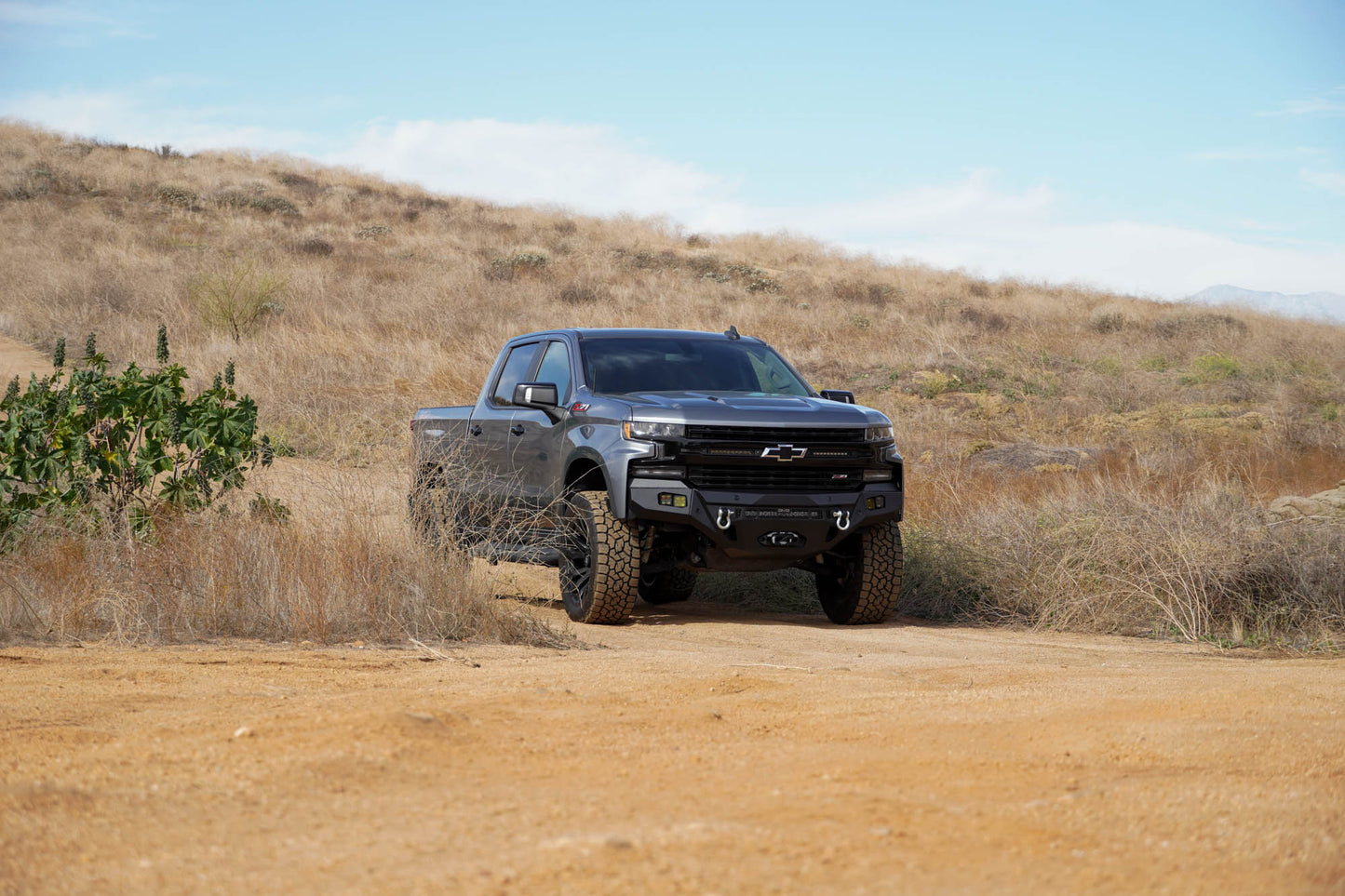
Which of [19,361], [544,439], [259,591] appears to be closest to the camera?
[259,591]

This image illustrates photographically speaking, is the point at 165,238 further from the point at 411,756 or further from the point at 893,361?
the point at 411,756

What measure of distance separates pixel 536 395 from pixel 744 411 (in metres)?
1.47

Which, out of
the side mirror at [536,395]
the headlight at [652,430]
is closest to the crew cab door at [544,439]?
the side mirror at [536,395]

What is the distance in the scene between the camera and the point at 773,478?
7.85m

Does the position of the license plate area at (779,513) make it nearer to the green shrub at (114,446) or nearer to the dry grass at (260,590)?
the dry grass at (260,590)

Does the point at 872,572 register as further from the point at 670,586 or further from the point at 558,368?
the point at 558,368

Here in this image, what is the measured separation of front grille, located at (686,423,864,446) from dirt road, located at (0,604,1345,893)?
1977 millimetres

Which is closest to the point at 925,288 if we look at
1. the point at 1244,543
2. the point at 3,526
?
the point at 1244,543

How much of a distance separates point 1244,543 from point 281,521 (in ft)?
21.0

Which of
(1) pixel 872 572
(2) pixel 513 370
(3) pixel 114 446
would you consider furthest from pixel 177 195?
(1) pixel 872 572

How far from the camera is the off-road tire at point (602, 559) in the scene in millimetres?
Result: 7750

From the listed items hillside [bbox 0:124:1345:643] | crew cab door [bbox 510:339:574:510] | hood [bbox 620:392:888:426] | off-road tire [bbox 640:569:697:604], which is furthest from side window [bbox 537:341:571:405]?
off-road tire [bbox 640:569:697:604]

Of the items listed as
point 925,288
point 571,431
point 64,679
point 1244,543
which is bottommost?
point 64,679

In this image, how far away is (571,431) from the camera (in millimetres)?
8359
